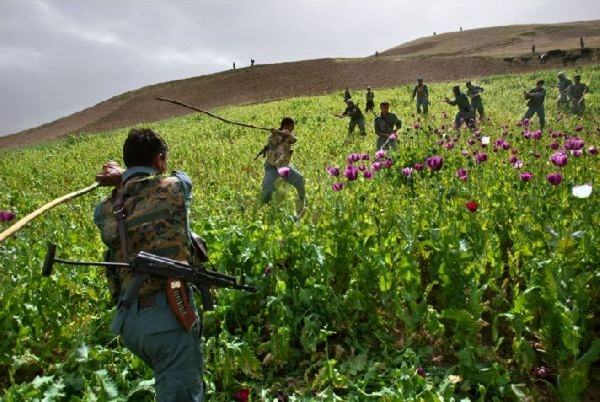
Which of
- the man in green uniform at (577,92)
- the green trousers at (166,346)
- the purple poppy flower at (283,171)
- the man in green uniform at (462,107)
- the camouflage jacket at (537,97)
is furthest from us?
the man in green uniform at (577,92)

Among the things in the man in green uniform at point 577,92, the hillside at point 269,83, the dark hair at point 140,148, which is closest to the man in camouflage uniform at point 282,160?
the dark hair at point 140,148

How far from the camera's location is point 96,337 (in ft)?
14.7

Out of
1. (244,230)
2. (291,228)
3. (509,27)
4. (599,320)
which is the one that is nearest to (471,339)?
(599,320)

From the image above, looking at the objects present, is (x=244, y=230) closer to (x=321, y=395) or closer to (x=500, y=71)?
(x=321, y=395)

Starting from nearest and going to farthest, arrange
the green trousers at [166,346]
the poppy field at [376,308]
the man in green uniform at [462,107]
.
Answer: the green trousers at [166,346]
the poppy field at [376,308]
the man in green uniform at [462,107]

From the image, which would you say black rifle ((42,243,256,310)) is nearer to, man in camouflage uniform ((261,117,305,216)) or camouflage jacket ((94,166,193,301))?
camouflage jacket ((94,166,193,301))

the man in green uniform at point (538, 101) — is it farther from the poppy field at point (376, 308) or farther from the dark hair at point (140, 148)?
the dark hair at point (140, 148)

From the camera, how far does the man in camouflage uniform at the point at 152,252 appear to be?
269cm

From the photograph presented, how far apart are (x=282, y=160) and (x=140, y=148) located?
177 inches

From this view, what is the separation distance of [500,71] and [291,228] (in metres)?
41.0

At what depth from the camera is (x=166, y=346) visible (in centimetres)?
269

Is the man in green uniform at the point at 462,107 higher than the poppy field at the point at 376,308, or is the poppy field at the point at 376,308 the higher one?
the man in green uniform at the point at 462,107

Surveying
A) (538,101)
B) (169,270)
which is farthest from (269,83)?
(169,270)

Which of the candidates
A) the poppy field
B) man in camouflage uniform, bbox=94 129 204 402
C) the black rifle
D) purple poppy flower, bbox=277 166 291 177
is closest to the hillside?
purple poppy flower, bbox=277 166 291 177
